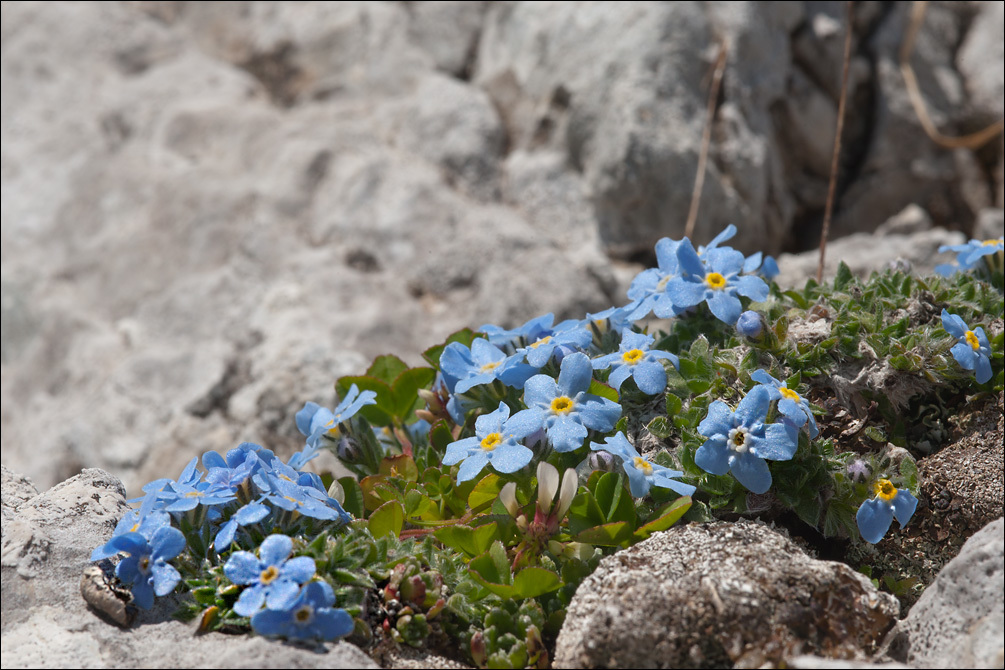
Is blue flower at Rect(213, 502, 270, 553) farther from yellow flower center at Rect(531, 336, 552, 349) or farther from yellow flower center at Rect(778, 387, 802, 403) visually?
yellow flower center at Rect(778, 387, 802, 403)

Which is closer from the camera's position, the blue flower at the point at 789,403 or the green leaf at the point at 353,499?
the blue flower at the point at 789,403

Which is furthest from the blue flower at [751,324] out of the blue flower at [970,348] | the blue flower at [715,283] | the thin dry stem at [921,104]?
the thin dry stem at [921,104]

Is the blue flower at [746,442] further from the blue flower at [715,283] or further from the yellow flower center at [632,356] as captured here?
the blue flower at [715,283]

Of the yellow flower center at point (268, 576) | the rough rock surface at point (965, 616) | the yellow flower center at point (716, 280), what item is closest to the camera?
the rough rock surface at point (965, 616)

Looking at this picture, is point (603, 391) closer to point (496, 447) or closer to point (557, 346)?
point (557, 346)

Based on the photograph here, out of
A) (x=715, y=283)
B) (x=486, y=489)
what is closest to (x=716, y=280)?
(x=715, y=283)

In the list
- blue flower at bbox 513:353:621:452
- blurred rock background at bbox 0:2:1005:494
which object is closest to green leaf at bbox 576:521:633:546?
blue flower at bbox 513:353:621:452
